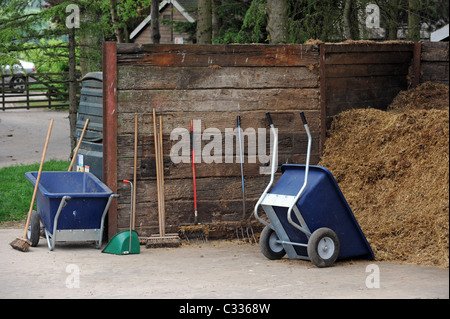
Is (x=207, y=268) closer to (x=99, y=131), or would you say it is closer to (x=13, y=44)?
(x=99, y=131)

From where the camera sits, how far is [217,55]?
8.90 metres

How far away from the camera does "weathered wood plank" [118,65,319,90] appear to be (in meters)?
8.70

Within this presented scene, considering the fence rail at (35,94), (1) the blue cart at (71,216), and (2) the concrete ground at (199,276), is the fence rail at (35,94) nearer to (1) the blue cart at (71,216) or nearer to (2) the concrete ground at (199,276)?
(1) the blue cart at (71,216)

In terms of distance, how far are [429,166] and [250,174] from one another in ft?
7.30

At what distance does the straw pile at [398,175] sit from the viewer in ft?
24.1

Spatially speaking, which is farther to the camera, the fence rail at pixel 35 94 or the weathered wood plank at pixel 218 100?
the fence rail at pixel 35 94

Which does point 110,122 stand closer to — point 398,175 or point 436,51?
point 398,175

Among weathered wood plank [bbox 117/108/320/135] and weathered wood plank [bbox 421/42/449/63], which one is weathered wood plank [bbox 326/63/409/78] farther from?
weathered wood plank [bbox 117/108/320/135]

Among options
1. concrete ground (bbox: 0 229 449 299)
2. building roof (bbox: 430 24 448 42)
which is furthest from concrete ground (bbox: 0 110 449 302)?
building roof (bbox: 430 24 448 42)

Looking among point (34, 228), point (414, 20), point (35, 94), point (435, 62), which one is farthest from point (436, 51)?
point (35, 94)

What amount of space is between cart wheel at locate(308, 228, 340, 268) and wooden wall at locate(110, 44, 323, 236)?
6.65ft

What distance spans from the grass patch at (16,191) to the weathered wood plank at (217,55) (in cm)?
368

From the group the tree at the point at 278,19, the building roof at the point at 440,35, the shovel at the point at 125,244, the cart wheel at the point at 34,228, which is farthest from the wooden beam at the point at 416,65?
the cart wheel at the point at 34,228

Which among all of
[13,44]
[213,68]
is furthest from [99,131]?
[13,44]
